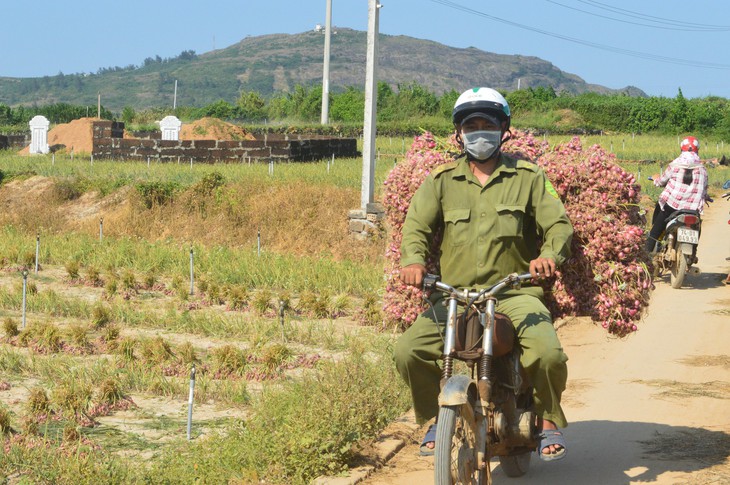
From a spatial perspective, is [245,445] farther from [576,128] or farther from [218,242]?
[576,128]

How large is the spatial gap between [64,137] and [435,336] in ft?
132

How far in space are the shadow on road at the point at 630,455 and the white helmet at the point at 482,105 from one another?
218 centimetres

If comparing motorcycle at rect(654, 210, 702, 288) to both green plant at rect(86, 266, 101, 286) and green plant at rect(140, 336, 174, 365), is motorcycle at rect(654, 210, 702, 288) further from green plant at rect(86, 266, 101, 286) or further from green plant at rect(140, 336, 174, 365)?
green plant at rect(86, 266, 101, 286)

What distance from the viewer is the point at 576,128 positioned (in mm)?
57281

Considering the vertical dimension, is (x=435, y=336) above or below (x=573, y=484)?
above

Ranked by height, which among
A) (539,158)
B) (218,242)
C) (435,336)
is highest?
(539,158)

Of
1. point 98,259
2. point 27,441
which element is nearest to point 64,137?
point 98,259

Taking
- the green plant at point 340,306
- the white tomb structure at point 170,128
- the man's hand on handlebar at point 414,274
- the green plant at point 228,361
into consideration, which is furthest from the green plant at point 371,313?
the white tomb structure at point 170,128

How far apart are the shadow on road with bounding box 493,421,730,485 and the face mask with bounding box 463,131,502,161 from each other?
198cm

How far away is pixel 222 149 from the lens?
32031 millimetres

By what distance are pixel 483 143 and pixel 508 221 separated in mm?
435

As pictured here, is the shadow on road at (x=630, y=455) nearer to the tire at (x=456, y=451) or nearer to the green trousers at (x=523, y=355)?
the green trousers at (x=523, y=355)

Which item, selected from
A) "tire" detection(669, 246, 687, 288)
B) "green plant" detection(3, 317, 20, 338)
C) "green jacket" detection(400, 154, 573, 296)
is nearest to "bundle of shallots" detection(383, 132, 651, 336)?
"green jacket" detection(400, 154, 573, 296)

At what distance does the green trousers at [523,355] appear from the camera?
5.99m
